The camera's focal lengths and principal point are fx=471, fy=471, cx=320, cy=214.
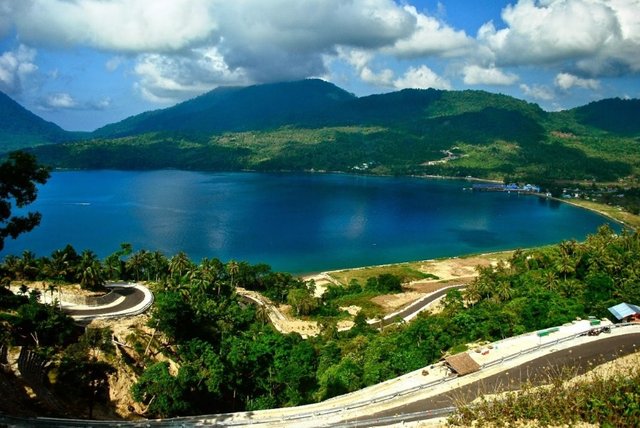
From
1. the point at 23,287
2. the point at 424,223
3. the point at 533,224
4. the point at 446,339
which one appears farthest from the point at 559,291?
the point at 533,224

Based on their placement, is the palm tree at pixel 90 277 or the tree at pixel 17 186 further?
the palm tree at pixel 90 277

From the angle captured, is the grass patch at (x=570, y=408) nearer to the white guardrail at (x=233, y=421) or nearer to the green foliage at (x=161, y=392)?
the white guardrail at (x=233, y=421)

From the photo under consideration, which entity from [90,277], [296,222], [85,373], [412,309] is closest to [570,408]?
[85,373]

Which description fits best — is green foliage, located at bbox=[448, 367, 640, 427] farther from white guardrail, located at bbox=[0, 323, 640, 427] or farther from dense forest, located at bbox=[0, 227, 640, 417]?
dense forest, located at bbox=[0, 227, 640, 417]

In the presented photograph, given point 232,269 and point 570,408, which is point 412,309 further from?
point 570,408

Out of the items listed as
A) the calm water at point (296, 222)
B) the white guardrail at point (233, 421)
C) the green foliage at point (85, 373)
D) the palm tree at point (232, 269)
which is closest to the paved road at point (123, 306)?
the green foliage at point (85, 373)
